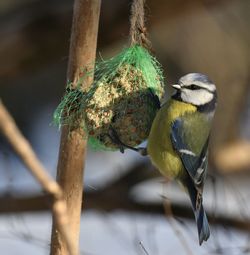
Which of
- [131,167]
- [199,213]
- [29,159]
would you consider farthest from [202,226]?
[131,167]

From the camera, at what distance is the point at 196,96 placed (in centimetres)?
170

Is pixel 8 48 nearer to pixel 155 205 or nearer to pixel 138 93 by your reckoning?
pixel 155 205

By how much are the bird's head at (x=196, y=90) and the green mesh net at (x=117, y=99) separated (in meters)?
0.09

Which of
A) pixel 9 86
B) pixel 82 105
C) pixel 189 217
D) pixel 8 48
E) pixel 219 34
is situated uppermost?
pixel 219 34

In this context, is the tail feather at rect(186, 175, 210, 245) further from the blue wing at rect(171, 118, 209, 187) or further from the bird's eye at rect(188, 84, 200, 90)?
the bird's eye at rect(188, 84, 200, 90)

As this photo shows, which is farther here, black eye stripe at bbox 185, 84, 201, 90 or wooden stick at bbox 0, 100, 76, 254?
black eye stripe at bbox 185, 84, 201, 90

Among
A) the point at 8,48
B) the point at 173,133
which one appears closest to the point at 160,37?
the point at 8,48

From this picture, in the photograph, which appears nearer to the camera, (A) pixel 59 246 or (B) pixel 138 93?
(A) pixel 59 246

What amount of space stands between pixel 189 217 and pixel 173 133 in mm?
1164

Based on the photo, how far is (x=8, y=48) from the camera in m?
2.97

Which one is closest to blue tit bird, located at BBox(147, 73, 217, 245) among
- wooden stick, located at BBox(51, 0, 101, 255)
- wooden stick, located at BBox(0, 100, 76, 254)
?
wooden stick, located at BBox(51, 0, 101, 255)

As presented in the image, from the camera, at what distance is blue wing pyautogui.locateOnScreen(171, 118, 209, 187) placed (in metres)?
1.65

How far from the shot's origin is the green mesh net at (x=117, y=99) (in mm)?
1539

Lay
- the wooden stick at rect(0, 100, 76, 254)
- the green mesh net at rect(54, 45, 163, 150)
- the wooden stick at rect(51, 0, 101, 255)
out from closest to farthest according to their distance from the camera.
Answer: the wooden stick at rect(0, 100, 76, 254), the wooden stick at rect(51, 0, 101, 255), the green mesh net at rect(54, 45, 163, 150)
